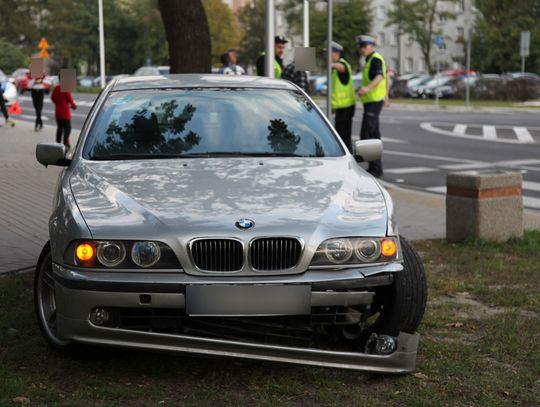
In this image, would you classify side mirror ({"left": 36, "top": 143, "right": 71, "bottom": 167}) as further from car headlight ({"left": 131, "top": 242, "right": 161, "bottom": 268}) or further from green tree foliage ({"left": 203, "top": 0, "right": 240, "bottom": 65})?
green tree foliage ({"left": 203, "top": 0, "right": 240, "bottom": 65})

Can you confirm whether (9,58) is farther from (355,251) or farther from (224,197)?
(355,251)

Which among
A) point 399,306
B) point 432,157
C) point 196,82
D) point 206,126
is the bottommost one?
point 432,157

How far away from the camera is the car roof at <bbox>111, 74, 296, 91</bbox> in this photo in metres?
6.80

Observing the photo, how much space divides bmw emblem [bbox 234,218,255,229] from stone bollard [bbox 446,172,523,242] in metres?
4.63

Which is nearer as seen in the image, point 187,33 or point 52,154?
point 52,154

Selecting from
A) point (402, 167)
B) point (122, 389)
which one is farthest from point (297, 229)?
point (402, 167)

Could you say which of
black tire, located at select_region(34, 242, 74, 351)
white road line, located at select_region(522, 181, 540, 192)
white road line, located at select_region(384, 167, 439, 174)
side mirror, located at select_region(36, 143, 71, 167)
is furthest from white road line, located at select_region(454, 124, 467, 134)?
black tire, located at select_region(34, 242, 74, 351)

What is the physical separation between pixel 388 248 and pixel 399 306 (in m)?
0.33

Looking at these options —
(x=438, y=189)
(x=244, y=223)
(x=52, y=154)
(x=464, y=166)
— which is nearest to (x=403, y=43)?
(x=464, y=166)

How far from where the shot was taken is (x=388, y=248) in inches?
206

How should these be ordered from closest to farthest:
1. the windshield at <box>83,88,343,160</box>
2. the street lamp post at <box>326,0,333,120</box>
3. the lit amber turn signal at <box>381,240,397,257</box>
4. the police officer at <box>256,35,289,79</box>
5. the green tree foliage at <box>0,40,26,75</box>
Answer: the lit amber turn signal at <box>381,240,397,257</box>, the windshield at <box>83,88,343,160</box>, the street lamp post at <box>326,0,333,120</box>, the police officer at <box>256,35,289,79</box>, the green tree foliage at <box>0,40,26,75</box>

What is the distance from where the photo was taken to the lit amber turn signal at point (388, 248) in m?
5.21

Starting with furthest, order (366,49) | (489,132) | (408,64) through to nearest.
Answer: (408,64) → (489,132) → (366,49)

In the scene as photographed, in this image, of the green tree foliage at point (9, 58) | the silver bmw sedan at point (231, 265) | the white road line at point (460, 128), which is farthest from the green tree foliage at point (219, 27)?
the silver bmw sedan at point (231, 265)
